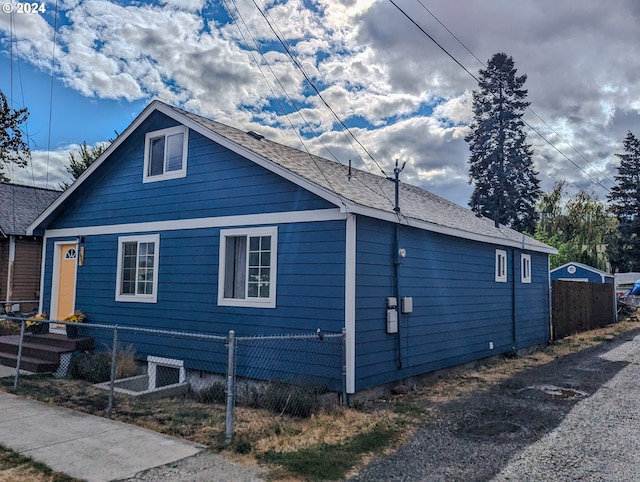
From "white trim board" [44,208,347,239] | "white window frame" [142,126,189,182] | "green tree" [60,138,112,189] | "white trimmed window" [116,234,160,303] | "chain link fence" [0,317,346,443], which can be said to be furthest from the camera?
"green tree" [60,138,112,189]

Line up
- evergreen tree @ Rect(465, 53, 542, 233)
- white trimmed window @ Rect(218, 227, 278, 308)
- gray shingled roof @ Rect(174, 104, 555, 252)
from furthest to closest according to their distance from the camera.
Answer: evergreen tree @ Rect(465, 53, 542, 233) → white trimmed window @ Rect(218, 227, 278, 308) → gray shingled roof @ Rect(174, 104, 555, 252)

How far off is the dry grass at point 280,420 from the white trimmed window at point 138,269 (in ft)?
6.91

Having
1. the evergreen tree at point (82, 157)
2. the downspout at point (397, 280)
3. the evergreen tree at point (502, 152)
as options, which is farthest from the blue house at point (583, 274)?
the evergreen tree at point (82, 157)

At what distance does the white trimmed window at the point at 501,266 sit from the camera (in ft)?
39.6

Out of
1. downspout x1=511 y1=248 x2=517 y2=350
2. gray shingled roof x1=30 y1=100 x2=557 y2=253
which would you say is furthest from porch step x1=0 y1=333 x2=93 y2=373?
downspout x1=511 y1=248 x2=517 y2=350

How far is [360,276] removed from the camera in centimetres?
735

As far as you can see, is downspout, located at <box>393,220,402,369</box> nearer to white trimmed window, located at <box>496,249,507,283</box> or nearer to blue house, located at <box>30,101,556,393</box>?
blue house, located at <box>30,101,556,393</box>

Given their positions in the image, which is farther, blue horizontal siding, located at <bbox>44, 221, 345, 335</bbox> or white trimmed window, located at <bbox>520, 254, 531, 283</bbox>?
white trimmed window, located at <bbox>520, 254, 531, 283</bbox>

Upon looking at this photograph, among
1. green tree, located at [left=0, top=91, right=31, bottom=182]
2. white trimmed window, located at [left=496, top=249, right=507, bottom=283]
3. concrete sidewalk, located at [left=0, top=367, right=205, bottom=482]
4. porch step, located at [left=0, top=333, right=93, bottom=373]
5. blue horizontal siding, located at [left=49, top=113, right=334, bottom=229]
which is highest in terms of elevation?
green tree, located at [left=0, top=91, right=31, bottom=182]

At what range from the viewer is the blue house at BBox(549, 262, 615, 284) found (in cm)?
2502

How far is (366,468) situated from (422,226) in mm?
4902

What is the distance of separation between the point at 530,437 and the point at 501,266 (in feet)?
23.1

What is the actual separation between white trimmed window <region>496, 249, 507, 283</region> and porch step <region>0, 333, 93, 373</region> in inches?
379

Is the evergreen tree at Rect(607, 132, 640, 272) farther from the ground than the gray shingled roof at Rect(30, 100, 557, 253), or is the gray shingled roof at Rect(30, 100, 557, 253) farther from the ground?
the evergreen tree at Rect(607, 132, 640, 272)
